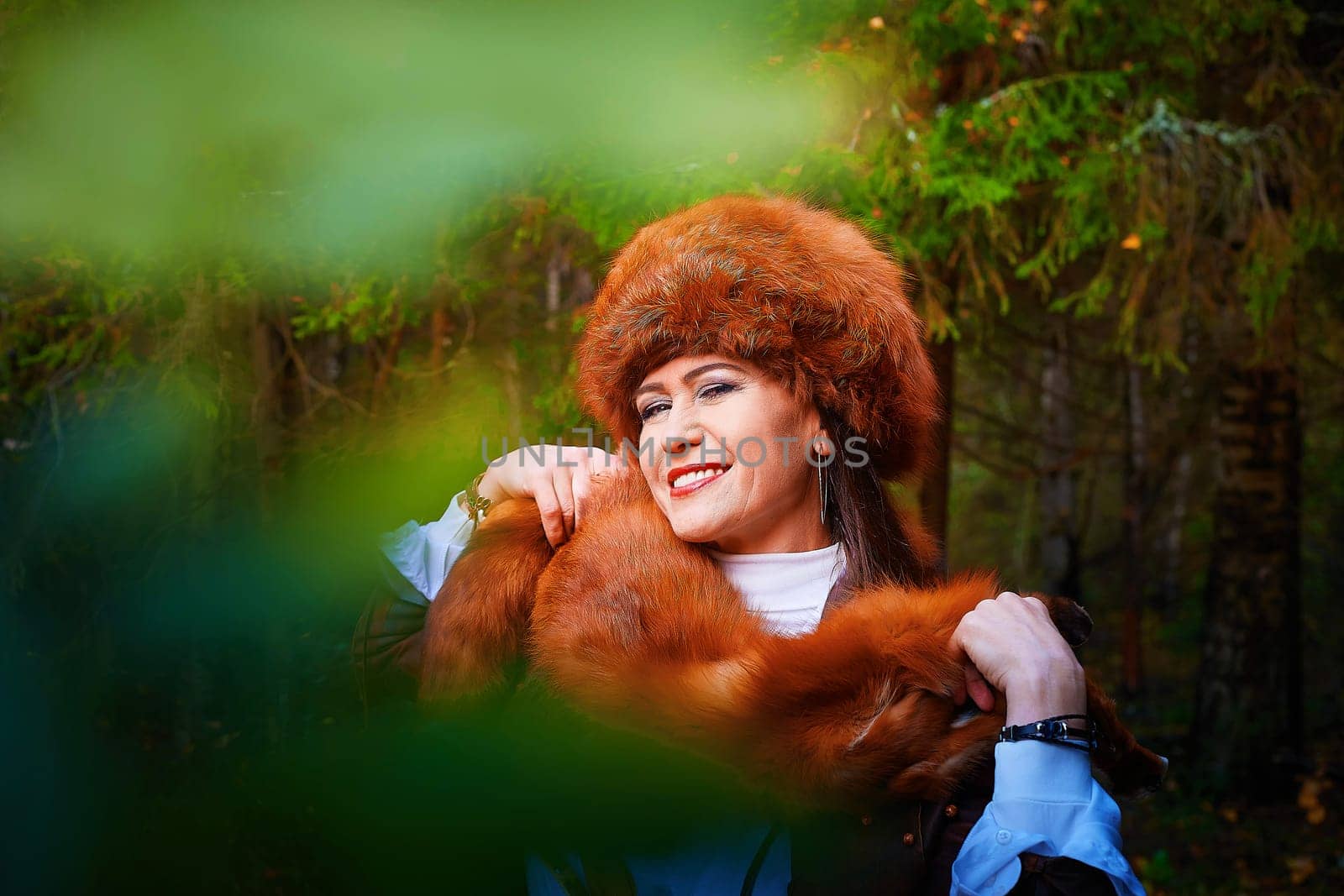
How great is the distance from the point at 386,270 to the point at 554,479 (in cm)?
124

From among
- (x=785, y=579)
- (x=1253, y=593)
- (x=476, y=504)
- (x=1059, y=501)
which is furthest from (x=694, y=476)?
(x=1059, y=501)

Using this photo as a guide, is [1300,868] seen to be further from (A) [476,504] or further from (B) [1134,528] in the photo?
(A) [476,504]

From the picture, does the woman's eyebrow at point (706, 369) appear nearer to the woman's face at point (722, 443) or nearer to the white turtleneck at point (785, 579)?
the woman's face at point (722, 443)

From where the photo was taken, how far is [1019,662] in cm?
151

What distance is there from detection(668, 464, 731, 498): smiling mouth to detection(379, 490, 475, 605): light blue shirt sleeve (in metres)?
0.50

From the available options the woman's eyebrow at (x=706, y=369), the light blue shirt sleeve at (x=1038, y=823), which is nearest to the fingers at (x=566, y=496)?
the woman's eyebrow at (x=706, y=369)

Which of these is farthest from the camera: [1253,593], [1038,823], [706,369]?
[1253,593]

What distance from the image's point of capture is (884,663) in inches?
A: 61.7

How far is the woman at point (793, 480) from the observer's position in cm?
150

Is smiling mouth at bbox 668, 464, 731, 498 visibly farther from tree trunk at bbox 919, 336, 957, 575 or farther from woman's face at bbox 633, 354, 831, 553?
tree trunk at bbox 919, 336, 957, 575

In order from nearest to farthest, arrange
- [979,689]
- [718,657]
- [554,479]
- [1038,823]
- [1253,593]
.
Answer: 1. [1038,823]
2. [979,689]
3. [718,657]
4. [554,479]
5. [1253,593]

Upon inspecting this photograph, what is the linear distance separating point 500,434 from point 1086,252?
3.84 meters

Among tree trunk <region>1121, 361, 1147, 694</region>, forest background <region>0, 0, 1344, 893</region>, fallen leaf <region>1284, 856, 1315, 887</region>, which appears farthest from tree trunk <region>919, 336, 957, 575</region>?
tree trunk <region>1121, 361, 1147, 694</region>

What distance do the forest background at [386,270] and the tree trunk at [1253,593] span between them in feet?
2.18
